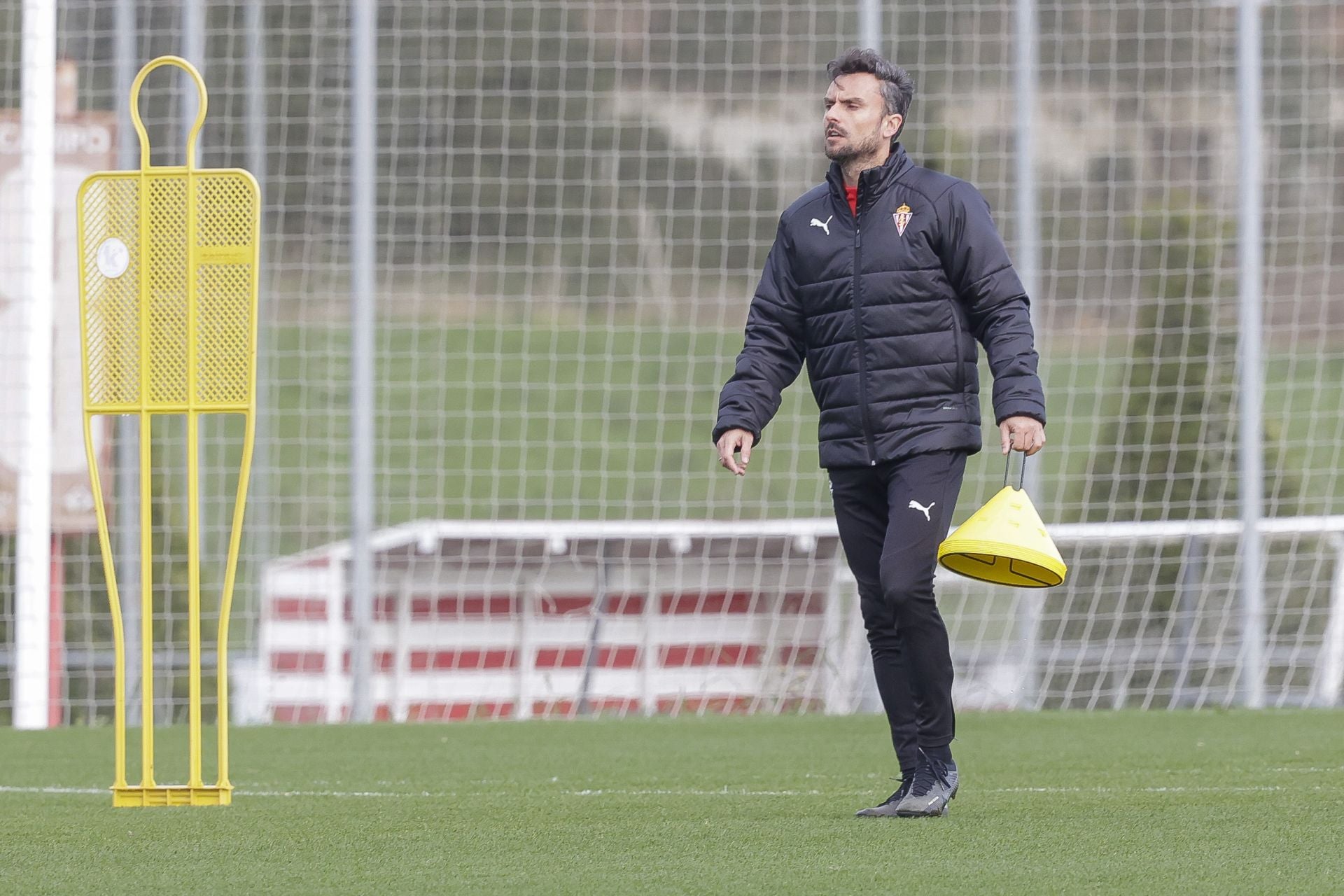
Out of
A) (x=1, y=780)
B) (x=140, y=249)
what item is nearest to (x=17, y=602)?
(x=1, y=780)

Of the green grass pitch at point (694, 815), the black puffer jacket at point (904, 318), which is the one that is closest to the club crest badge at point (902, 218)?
the black puffer jacket at point (904, 318)

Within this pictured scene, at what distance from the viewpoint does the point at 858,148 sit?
14.8ft

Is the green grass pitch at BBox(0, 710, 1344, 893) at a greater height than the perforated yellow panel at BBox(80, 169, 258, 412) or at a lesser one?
lesser

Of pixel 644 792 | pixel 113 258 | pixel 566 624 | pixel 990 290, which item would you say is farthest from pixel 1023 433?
pixel 566 624

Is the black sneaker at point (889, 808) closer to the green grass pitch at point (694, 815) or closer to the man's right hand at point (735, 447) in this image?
the green grass pitch at point (694, 815)

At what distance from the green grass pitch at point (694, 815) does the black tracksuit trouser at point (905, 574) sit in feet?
0.79

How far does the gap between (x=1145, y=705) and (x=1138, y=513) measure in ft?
3.06

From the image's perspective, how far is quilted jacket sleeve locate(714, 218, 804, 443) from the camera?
4.63 meters

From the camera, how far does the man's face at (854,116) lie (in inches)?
177

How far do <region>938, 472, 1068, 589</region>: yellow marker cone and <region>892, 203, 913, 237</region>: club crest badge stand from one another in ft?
2.02

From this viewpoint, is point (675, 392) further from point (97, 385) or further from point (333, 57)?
point (97, 385)

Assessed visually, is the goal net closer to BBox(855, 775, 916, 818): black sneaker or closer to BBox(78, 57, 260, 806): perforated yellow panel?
BBox(78, 57, 260, 806): perforated yellow panel

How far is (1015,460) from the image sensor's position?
47.8ft

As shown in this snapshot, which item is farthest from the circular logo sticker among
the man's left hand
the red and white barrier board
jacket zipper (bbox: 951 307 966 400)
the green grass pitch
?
the red and white barrier board
